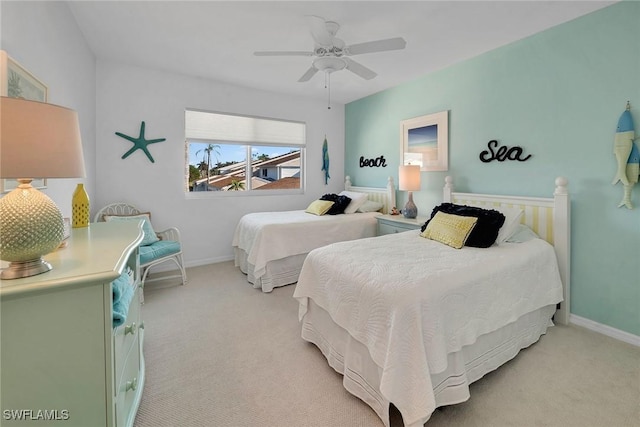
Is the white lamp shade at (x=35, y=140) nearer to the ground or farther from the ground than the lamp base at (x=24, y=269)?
farther from the ground

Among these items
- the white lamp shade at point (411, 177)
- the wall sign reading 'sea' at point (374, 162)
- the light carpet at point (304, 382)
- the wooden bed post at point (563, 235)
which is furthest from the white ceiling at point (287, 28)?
the light carpet at point (304, 382)

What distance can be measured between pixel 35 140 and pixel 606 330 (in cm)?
369

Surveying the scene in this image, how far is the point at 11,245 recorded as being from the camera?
2.96 ft

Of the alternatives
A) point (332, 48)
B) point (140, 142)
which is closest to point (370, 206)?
point (332, 48)

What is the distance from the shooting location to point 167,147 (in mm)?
3793

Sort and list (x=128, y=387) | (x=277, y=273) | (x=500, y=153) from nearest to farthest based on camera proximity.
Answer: (x=128, y=387) → (x=500, y=153) → (x=277, y=273)

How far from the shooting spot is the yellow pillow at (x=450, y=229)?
233cm

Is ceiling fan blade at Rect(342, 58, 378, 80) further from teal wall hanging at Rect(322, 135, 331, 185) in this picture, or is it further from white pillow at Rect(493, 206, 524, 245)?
teal wall hanging at Rect(322, 135, 331, 185)

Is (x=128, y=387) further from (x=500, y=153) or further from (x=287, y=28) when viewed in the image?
(x=500, y=153)

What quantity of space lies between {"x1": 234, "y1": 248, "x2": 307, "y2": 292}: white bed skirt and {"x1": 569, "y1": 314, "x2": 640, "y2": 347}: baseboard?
2.67 meters

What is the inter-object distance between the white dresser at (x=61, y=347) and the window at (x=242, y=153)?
3.21m

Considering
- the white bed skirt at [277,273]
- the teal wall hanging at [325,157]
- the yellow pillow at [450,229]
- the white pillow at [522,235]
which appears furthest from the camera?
the teal wall hanging at [325,157]

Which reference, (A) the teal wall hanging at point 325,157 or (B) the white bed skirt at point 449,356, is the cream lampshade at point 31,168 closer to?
(B) the white bed skirt at point 449,356

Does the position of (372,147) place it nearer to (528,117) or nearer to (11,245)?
(528,117)
